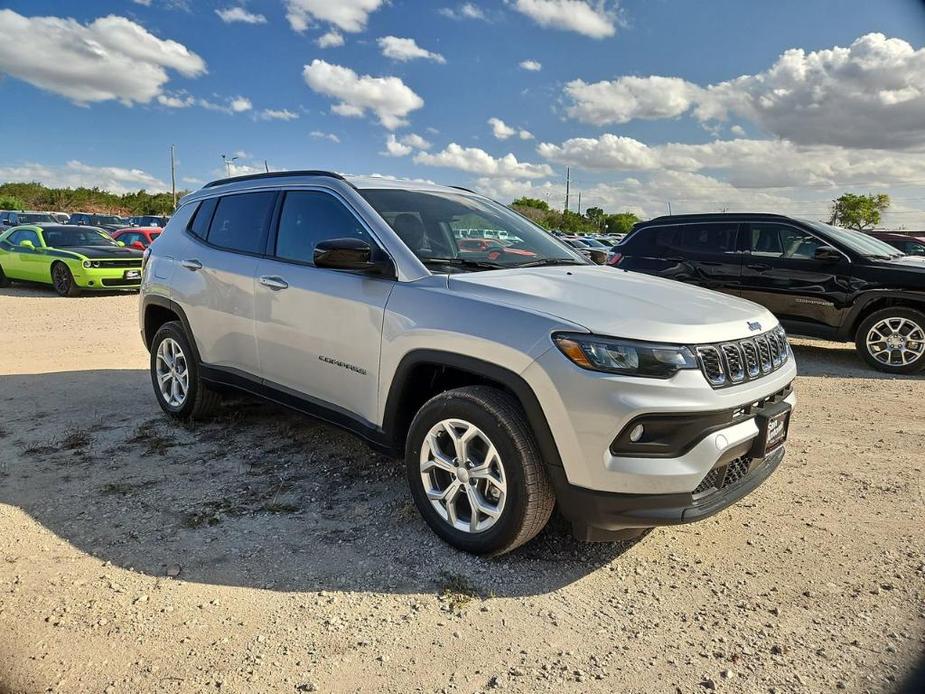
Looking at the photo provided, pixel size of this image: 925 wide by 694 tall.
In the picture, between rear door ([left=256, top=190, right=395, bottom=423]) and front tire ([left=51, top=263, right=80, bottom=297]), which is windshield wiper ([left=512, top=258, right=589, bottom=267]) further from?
front tire ([left=51, top=263, right=80, bottom=297])

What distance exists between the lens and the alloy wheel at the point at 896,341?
7.32 metres

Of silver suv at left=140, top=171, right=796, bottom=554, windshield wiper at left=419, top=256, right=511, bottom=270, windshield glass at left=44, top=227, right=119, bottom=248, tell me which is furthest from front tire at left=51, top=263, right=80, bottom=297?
windshield wiper at left=419, top=256, right=511, bottom=270

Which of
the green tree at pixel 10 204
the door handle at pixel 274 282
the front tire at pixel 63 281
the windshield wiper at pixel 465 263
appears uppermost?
the green tree at pixel 10 204

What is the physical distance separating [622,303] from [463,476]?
1.08 meters

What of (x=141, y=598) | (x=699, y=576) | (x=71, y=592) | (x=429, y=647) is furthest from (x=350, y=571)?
(x=699, y=576)

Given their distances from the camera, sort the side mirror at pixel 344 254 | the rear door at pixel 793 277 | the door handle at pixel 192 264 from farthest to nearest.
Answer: the rear door at pixel 793 277 → the door handle at pixel 192 264 → the side mirror at pixel 344 254

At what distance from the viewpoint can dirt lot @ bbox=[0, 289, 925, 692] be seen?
2.36 meters

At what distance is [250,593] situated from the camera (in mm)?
2809

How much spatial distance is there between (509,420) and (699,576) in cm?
116

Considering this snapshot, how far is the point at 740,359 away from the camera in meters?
2.92

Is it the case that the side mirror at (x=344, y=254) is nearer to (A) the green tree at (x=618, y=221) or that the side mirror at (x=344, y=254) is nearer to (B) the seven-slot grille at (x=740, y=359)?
(B) the seven-slot grille at (x=740, y=359)

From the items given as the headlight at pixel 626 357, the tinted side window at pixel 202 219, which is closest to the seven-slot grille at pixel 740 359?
the headlight at pixel 626 357

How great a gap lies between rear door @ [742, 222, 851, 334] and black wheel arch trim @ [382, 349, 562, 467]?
633 centimetres

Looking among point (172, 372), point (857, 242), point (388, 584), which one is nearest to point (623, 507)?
point (388, 584)
